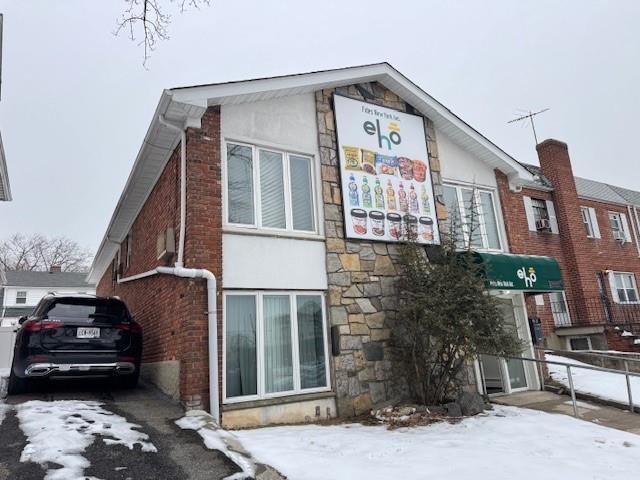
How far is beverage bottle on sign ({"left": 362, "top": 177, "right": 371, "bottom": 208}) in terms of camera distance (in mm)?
8461

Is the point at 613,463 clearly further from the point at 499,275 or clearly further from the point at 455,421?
the point at 499,275

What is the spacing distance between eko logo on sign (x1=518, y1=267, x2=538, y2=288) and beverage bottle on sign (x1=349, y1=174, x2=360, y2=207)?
11.9 ft

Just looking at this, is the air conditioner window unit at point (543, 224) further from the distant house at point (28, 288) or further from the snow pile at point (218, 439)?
the distant house at point (28, 288)

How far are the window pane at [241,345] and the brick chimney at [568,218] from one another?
572 inches

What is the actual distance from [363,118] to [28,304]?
36.9m

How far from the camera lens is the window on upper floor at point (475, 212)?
982cm

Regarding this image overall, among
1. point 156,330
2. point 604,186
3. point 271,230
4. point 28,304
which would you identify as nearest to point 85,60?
point 271,230

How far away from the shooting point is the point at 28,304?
3591 centimetres

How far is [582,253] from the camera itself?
17.7 metres

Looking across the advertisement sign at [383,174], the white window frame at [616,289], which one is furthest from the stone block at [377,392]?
the white window frame at [616,289]

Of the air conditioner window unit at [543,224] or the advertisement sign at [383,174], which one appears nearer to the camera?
the advertisement sign at [383,174]

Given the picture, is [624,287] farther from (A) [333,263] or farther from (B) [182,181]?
(B) [182,181]

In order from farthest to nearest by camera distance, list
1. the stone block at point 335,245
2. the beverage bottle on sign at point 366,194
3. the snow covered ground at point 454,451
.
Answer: the beverage bottle on sign at point 366,194
the stone block at point 335,245
the snow covered ground at point 454,451

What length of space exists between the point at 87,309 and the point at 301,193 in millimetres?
3936
